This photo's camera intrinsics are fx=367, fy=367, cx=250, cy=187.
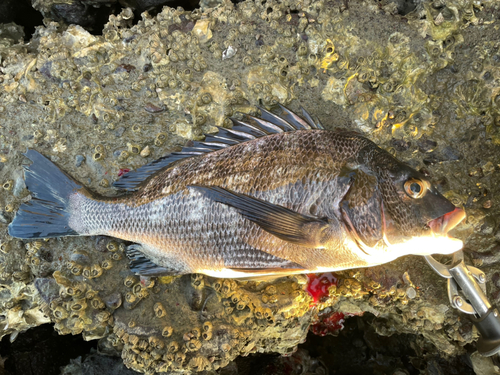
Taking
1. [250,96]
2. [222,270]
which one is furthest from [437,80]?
[222,270]

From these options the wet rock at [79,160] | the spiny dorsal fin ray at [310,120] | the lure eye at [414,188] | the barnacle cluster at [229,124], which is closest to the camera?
the lure eye at [414,188]

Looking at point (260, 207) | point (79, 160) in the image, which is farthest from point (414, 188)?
point (79, 160)

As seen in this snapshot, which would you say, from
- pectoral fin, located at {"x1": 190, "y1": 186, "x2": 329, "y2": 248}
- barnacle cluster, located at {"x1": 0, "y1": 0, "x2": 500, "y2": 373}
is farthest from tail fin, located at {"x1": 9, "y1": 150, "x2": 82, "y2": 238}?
pectoral fin, located at {"x1": 190, "y1": 186, "x2": 329, "y2": 248}

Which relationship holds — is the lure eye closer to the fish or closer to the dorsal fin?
the fish

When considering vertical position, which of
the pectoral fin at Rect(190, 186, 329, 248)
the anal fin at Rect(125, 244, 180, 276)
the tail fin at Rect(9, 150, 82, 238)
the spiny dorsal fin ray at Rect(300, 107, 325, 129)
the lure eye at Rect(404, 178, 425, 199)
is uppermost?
the spiny dorsal fin ray at Rect(300, 107, 325, 129)

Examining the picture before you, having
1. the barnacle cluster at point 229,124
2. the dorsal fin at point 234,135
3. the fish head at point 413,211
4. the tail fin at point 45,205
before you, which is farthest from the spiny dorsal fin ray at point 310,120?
the tail fin at point 45,205

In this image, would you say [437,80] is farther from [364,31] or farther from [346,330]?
[346,330]

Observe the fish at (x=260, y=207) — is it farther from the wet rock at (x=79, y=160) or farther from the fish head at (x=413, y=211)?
the wet rock at (x=79, y=160)
